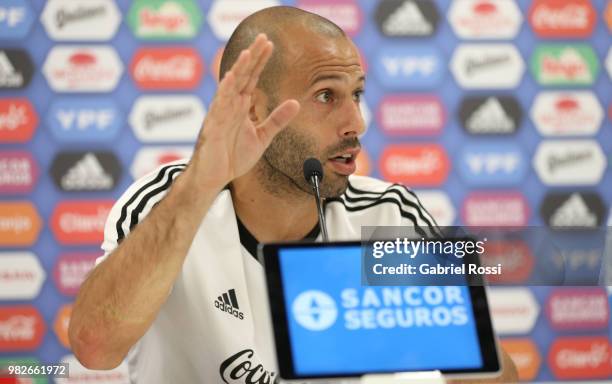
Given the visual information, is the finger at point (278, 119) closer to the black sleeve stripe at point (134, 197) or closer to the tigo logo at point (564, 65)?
the black sleeve stripe at point (134, 197)

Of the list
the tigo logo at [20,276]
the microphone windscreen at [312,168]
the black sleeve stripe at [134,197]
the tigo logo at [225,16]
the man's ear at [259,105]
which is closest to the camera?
the microphone windscreen at [312,168]

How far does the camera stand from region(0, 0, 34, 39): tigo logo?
3.04m

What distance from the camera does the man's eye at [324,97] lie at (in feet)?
5.57

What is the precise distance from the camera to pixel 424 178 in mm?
3150

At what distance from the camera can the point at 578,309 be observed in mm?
3168

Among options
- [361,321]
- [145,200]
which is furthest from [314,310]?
[145,200]

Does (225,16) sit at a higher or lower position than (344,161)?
lower

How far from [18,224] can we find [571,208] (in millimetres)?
2069

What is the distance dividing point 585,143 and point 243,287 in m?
2.07

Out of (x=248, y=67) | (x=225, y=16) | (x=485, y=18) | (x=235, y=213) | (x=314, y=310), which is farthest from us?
(x=485, y=18)

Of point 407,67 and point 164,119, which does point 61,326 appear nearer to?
point 164,119

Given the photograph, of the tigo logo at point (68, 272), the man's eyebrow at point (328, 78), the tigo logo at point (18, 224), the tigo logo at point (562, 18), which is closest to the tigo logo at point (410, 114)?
the tigo logo at point (562, 18)

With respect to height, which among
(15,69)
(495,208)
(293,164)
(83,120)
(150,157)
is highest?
(293,164)

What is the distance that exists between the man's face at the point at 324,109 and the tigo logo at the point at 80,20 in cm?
152
